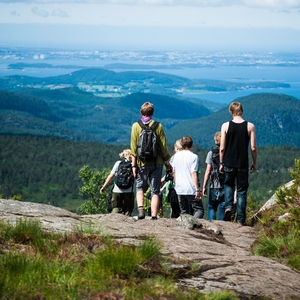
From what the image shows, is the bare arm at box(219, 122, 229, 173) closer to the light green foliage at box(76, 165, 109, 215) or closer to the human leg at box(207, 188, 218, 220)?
the human leg at box(207, 188, 218, 220)

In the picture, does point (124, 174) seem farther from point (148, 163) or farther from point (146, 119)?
point (146, 119)

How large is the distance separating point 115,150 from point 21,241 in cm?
→ 16553

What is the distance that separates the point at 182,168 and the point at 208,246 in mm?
2840

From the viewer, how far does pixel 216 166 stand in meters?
11.1

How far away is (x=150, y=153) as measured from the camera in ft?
30.9

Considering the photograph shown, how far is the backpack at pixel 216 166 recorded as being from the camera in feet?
35.8

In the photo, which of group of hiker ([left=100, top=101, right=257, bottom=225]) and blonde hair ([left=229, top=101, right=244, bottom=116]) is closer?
group of hiker ([left=100, top=101, right=257, bottom=225])

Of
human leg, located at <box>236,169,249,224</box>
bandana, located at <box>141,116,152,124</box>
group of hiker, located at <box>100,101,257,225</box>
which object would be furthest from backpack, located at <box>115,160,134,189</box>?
human leg, located at <box>236,169,249,224</box>

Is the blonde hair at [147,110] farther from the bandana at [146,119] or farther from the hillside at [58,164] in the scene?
the hillside at [58,164]

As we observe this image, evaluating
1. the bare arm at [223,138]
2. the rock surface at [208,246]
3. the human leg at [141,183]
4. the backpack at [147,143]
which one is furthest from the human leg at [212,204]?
the backpack at [147,143]

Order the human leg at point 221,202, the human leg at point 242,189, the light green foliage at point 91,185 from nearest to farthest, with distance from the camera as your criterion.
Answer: the human leg at point 242,189
the human leg at point 221,202
the light green foliage at point 91,185

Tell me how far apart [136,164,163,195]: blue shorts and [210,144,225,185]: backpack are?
1546mm

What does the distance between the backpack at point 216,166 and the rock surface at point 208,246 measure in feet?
4.20

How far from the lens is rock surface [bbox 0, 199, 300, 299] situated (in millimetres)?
5828
